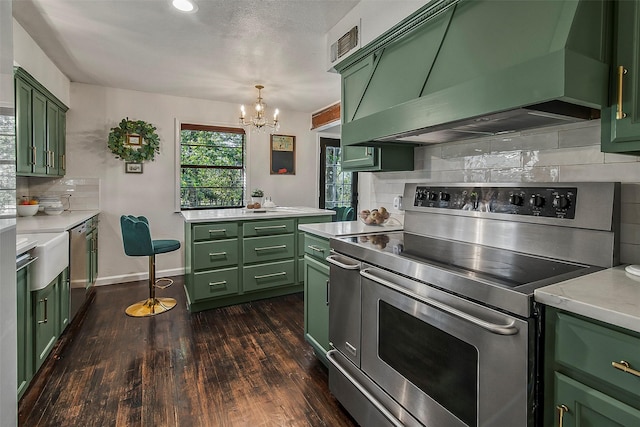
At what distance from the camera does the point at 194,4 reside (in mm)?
2264

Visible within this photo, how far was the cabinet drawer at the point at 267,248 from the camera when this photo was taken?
137 inches

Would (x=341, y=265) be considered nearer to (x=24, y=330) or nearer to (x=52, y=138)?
(x=24, y=330)

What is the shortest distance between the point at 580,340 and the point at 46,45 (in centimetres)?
414

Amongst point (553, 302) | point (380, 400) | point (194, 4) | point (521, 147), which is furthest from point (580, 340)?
point (194, 4)

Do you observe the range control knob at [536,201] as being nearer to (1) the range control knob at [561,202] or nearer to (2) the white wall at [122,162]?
(1) the range control knob at [561,202]

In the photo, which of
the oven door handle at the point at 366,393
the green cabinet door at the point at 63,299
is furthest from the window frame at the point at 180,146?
the oven door handle at the point at 366,393

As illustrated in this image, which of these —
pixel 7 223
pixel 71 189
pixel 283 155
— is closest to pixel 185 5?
pixel 7 223

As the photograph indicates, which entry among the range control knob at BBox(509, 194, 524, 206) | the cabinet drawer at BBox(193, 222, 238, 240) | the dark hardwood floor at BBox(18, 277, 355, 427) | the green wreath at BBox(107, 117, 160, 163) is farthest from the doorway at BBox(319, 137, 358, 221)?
the range control knob at BBox(509, 194, 524, 206)

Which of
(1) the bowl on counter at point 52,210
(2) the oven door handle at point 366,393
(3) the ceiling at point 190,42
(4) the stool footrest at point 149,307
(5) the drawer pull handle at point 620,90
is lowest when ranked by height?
(4) the stool footrest at point 149,307

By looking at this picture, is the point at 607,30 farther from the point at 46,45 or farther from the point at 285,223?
the point at 46,45

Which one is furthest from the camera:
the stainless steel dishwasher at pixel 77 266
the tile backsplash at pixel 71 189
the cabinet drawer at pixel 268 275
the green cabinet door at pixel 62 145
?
the tile backsplash at pixel 71 189

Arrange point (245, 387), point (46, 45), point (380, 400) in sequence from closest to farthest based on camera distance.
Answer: point (380, 400), point (245, 387), point (46, 45)

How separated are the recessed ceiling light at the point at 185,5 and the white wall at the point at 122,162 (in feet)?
7.85

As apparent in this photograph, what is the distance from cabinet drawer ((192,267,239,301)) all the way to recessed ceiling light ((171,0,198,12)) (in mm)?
2194
